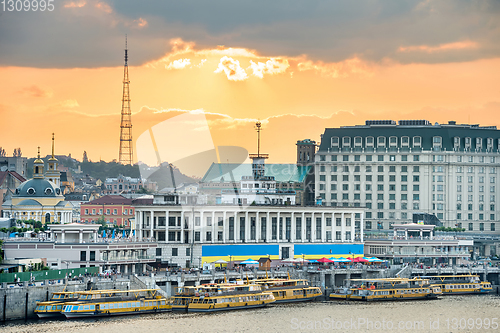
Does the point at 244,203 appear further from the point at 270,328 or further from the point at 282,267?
the point at 270,328

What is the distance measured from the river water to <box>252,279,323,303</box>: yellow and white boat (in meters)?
2.82

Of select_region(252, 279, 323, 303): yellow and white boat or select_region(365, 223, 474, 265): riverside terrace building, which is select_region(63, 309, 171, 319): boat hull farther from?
select_region(365, 223, 474, 265): riverside terrace building

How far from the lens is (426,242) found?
177 metres

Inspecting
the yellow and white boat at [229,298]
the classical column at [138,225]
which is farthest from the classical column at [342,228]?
the yellow and white boat at [229,298]

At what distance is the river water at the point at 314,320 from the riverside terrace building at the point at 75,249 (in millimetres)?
22624

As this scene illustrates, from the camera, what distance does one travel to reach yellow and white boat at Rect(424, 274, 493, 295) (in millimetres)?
152500

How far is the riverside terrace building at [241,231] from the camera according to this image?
513 feet

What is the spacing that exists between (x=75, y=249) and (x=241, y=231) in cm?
3472

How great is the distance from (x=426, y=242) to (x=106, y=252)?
65956mm

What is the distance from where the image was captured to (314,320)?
11838cm

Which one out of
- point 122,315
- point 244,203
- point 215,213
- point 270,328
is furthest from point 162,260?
point 270,328

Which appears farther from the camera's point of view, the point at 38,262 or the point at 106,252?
the point at 106,252

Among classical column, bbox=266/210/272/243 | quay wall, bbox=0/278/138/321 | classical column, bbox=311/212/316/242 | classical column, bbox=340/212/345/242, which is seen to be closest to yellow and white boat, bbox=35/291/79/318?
quay wall, bbox=0/278/138/321

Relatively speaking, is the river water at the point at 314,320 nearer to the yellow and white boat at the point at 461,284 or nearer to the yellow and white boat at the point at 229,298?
the yellow and white boat at the point at 229,298
